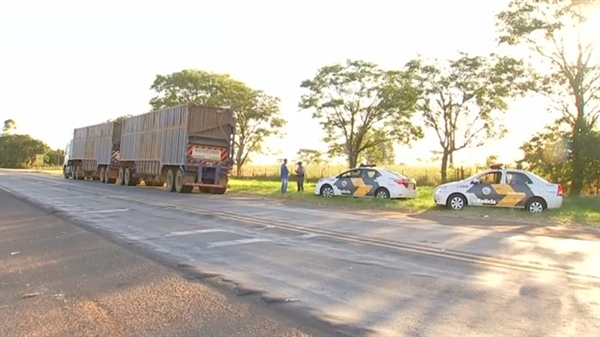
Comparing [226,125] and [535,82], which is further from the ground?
[535,82]

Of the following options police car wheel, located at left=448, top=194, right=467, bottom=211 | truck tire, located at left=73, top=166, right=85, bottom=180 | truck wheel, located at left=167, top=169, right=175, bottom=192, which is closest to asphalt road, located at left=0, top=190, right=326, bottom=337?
police car wheel, located at left=448, top=194, right=467, bottom=211

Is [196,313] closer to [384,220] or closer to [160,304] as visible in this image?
[160,304]

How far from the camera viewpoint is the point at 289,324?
A: 15.5 ft

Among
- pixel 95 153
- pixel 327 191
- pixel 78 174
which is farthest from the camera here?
pixel 78 174

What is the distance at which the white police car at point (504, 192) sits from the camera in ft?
55.8

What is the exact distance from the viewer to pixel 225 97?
50844 mm

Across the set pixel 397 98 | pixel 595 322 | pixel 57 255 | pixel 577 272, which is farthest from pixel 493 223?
pixel 397 98

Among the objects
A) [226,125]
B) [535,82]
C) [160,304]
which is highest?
[535,82]

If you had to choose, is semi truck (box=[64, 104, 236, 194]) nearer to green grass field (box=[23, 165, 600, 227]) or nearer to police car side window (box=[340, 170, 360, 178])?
green grass field (box=[23, 165, 600, 227])

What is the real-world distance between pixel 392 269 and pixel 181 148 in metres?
19.2

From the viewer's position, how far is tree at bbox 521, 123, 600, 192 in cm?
2462

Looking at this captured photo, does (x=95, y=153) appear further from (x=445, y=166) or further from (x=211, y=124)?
(x=445, y=166)

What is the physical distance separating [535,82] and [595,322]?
24627 mm

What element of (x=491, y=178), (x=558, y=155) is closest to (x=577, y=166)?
(x=558, y=155)
